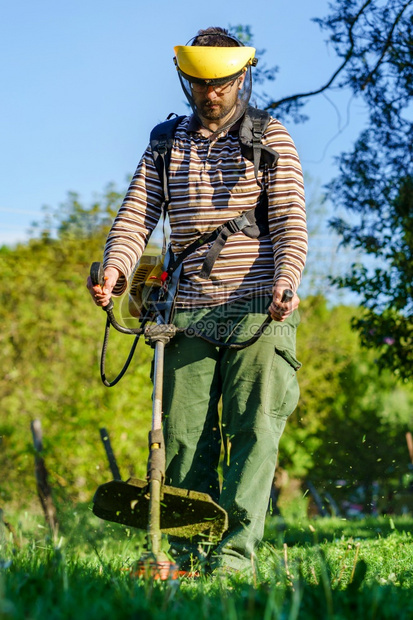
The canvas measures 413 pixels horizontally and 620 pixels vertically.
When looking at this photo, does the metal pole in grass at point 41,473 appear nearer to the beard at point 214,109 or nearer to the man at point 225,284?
the man at point 225,284

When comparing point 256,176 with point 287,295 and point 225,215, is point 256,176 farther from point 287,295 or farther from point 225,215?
point 287,295

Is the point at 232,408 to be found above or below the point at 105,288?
below

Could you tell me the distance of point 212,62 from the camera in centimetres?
356

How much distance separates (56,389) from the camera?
13.4m

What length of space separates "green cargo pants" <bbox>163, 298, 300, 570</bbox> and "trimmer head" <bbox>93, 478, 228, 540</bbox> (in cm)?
26

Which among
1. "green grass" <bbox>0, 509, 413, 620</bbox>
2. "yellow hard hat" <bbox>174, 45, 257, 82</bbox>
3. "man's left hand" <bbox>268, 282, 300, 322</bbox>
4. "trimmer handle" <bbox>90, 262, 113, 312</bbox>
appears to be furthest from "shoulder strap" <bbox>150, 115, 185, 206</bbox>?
"green grass" <bbox>0, 509, 413, 620</bbox>

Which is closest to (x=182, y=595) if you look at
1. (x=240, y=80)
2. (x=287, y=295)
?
(x=287, y=295)

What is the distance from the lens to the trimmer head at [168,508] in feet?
9.59

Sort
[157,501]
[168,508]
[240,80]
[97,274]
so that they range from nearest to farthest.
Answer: [157,501], [168,508], [97,274], [240,80]

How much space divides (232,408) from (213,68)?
146 centimetres

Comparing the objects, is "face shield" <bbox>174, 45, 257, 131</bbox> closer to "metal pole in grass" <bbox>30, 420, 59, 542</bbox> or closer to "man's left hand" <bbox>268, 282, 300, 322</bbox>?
"man's left hand" <bbox>268, 282, 300, 322</bbox>

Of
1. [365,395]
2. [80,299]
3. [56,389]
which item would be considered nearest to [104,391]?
Answer: [56,389]

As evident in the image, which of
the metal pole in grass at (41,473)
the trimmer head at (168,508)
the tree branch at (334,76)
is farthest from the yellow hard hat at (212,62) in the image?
the metal pole in grass at (41,473)

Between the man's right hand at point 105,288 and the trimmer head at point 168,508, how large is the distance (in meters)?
0.82
